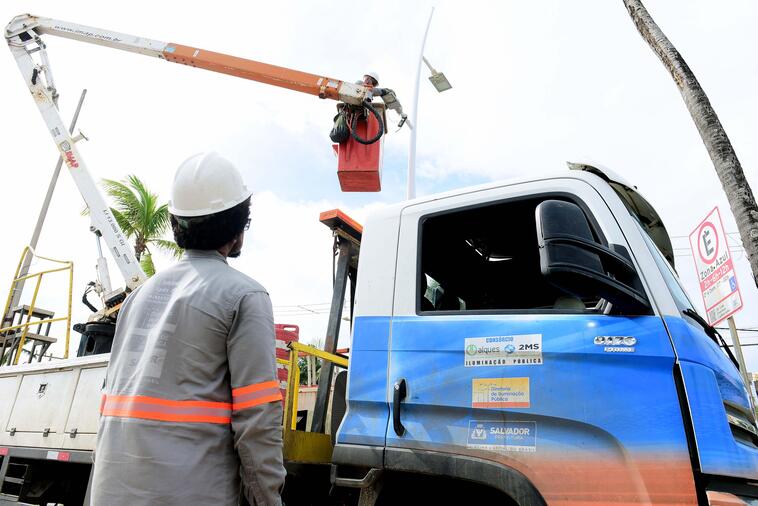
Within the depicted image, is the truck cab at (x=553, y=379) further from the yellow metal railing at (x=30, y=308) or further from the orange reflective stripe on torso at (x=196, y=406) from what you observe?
the yellow metal railing at (x=30, y=308)

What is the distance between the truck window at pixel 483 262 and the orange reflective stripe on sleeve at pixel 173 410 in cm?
130

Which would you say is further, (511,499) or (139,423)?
(511,499)

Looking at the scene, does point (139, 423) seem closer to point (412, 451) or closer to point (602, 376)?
point (412, 451)

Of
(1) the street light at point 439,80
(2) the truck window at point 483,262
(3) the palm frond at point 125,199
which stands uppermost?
(1) the street light at point 439,80

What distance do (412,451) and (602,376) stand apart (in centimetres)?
87

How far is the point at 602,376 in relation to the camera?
2.06 metres

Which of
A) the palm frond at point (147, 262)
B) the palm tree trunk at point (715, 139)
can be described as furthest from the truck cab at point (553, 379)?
the palm frond at point (147, 262)

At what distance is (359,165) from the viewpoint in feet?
15.8

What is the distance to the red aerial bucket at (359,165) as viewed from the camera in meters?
4.80

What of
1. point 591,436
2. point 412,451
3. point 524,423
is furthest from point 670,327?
point 412,451

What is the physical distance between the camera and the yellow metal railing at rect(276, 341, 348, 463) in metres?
2.73

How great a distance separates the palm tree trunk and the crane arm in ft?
12.9

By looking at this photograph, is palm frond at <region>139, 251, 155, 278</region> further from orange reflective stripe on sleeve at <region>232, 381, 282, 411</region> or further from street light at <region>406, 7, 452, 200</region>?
orange reflective stripe on sleeve at <region>232, 381, 282, 411</region>

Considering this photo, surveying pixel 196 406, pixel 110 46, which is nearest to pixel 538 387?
pixel 196 406
